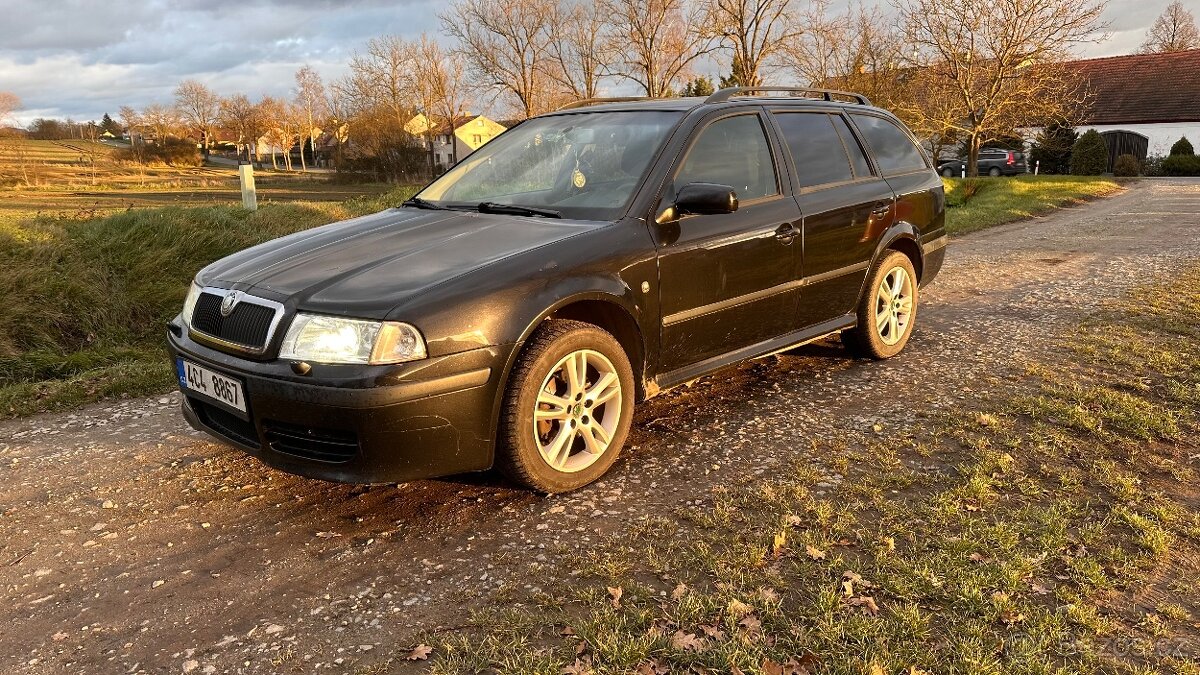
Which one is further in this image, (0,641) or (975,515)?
(975,515)

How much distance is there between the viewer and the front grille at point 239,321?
10.2 ft

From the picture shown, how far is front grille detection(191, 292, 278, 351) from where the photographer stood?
3.12 metres

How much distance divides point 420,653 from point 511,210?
2308 mm

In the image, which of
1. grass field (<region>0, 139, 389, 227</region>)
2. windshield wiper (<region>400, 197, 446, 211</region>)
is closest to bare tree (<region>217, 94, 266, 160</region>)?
grass field (<region>0, 139, 389, 227</region>)

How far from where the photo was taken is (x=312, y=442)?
10.0ft

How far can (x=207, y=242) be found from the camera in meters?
8.37

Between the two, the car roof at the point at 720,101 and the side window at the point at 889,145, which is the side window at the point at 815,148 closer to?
the car roof at the point at 720,101

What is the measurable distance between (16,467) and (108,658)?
217cm

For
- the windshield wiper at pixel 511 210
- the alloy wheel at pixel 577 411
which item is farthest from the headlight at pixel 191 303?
the alloy wheel at pixel 577 411

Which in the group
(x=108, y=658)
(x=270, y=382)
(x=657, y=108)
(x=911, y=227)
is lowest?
(x=108, y=658)

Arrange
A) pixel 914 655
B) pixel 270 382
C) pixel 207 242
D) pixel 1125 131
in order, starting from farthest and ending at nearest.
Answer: pixel 1125 131 → pixel 207 242 → pixel 270 382 → pixel 914 655

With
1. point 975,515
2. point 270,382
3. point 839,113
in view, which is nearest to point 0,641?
point 270,382

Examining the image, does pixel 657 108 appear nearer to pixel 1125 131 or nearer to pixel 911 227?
pixel 911 227

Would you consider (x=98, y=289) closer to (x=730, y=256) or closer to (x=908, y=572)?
(x=730, y=256)
